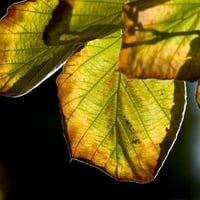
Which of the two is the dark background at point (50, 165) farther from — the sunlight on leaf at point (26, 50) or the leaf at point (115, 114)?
the sunlight on leaf at point (26, 50)

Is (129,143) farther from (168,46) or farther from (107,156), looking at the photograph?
(168,46)

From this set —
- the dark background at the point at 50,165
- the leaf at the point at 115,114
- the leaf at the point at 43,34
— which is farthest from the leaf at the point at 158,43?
the dark background at the point at 50,165

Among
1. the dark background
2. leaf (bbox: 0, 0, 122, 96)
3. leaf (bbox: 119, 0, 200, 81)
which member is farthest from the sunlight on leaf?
the dark background

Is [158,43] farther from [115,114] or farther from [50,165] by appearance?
[50,165]

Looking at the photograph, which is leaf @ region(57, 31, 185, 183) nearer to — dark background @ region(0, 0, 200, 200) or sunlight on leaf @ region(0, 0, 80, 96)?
sunlight on leaf @ region(0, 0, 80, 96)

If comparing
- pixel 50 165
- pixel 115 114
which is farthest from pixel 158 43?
pixel 50 165
